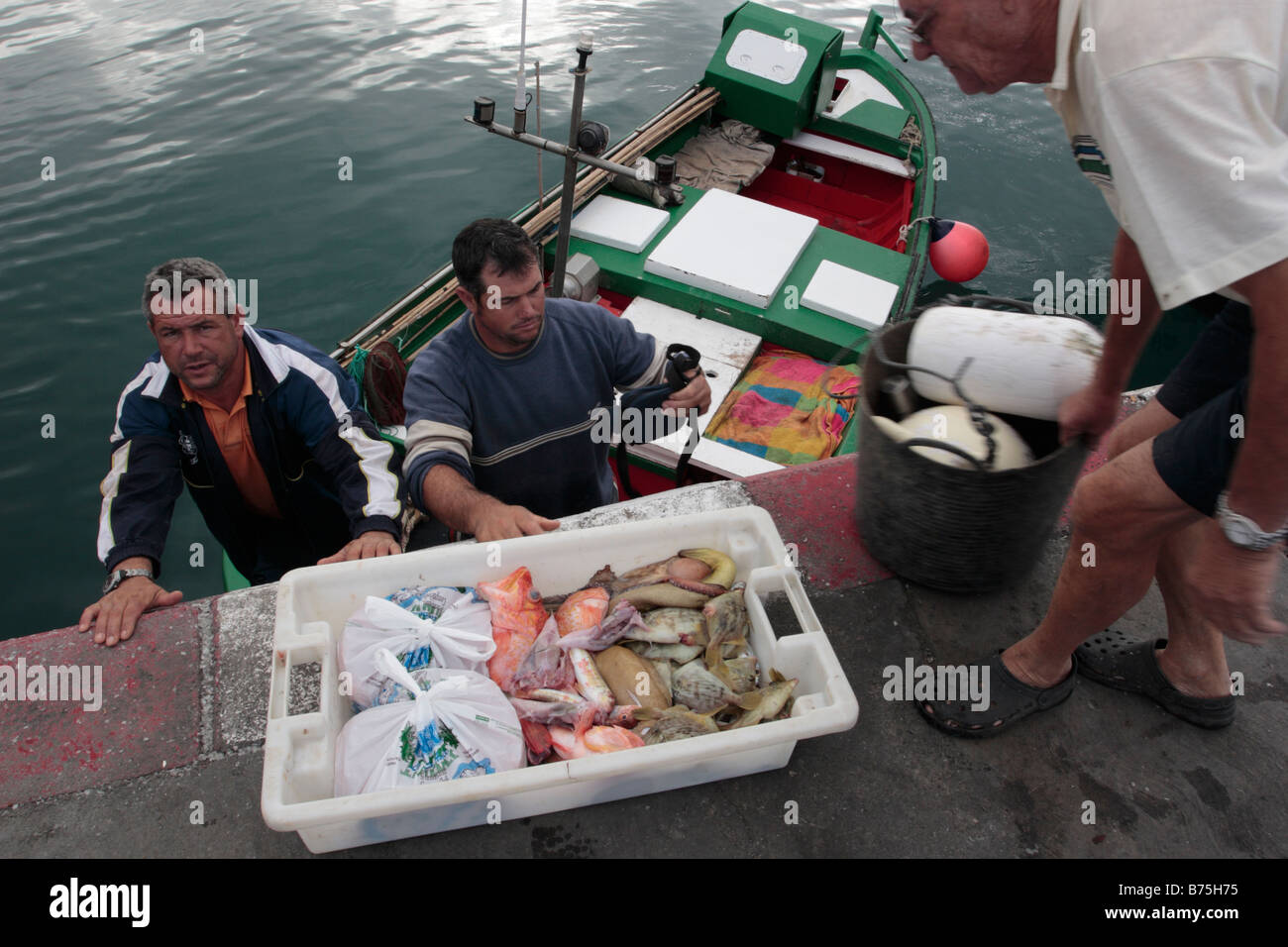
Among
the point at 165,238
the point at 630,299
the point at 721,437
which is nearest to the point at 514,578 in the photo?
the point at 721,437

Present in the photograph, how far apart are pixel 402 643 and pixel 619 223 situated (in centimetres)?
498

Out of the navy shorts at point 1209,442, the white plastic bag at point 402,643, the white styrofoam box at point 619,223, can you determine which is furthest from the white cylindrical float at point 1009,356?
the white styrofoam box at point 619,223

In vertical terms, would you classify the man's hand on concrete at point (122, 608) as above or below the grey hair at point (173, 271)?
below

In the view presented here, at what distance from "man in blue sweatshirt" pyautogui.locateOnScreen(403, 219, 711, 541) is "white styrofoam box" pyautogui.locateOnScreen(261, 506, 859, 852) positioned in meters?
0.29

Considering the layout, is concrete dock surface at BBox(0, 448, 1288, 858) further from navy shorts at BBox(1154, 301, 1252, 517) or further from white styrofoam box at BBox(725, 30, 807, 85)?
white styrofoam box at BBox(725, 30, 807, 85)

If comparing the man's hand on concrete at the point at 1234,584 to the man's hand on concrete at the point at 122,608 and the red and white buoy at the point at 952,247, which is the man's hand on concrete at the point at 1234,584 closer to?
the man's hand on concrete at the point at 122,608

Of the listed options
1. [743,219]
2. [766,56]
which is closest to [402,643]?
[743,219]

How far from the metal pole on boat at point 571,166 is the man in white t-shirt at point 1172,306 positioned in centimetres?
302

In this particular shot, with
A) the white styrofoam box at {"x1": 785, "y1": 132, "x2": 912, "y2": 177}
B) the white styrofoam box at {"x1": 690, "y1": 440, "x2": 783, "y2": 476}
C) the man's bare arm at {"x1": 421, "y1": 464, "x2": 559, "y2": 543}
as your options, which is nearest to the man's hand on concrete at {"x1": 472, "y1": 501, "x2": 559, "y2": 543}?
the man's bare arm at {"x1": 421, "y1": 464, "x2": 559, "y2": 543}

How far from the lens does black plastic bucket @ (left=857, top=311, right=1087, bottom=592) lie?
2.28 meters

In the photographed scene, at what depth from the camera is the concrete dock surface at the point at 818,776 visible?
6.81 ft

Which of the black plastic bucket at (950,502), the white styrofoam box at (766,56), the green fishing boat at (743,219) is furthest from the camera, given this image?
the white styrofoam box at (766,56)

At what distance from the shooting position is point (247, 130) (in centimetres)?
1178

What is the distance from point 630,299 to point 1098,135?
4.88 m
